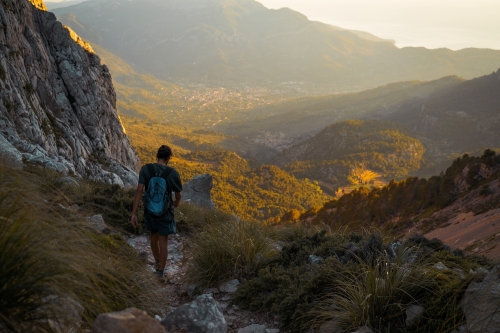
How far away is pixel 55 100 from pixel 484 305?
22.7m

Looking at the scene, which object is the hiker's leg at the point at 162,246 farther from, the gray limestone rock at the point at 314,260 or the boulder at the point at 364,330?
the boulder at the point at 364,330

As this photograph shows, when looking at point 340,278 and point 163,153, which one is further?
point 163,153

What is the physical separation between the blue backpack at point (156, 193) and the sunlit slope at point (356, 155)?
241 ft

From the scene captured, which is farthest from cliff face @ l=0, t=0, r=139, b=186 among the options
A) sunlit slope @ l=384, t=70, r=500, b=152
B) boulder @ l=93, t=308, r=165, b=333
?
sunlit slope @ l=384, t=70, r=500, b=152

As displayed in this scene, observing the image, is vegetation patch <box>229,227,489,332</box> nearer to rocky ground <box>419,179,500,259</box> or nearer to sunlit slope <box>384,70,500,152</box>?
rocky ground <box>419,179,500,259</box>

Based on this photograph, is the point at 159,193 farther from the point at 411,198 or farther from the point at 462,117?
the point at 462,117

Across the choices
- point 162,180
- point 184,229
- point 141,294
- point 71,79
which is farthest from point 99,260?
point 71,79

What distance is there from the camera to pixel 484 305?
321cm

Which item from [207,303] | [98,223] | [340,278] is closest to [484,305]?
[340,278]

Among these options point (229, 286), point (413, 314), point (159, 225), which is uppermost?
point (413, 314)

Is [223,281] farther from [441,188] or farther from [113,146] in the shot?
[113,146]

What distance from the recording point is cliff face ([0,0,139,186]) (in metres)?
15.1

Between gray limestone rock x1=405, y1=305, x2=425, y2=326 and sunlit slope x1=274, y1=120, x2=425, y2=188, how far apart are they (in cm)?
7467

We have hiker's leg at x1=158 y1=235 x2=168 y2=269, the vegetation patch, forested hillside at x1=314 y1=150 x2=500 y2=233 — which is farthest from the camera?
forested hillside at x1=314 y1=150 x2=500 y2=233
